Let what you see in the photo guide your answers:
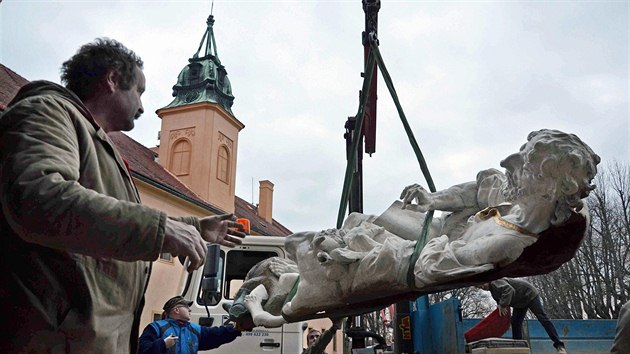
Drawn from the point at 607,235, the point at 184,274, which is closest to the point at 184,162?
the point at 607,235

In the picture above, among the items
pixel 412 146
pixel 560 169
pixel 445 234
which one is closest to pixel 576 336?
pixel 412 146

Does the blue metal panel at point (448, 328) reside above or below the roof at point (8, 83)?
below

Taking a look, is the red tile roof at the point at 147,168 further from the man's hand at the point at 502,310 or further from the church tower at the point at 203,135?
the man's hand at the point at 502,310

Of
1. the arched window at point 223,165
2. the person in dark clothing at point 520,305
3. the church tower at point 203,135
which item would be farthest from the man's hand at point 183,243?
the arched window at point 223,165

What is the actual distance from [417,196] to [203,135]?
22185 mm

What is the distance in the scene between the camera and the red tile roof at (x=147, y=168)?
53.3ft

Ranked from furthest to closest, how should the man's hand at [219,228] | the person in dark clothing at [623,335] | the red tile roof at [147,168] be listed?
the red tile roof at [147,168] → the person in dark clothing at [623,335] → the man's hand at [219,228]

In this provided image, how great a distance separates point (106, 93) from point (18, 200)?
676 millimetres

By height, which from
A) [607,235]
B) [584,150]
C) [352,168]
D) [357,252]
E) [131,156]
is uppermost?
[131,156]

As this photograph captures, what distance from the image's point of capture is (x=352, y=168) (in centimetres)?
325

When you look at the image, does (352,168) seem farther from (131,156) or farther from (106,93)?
(131,156)

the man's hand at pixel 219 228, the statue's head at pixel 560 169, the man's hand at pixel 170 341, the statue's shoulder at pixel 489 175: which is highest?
the statue's shoulder at pixel 489 175

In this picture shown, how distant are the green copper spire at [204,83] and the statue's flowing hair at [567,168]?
919 inches

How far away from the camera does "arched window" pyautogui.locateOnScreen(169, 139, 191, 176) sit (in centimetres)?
2409
